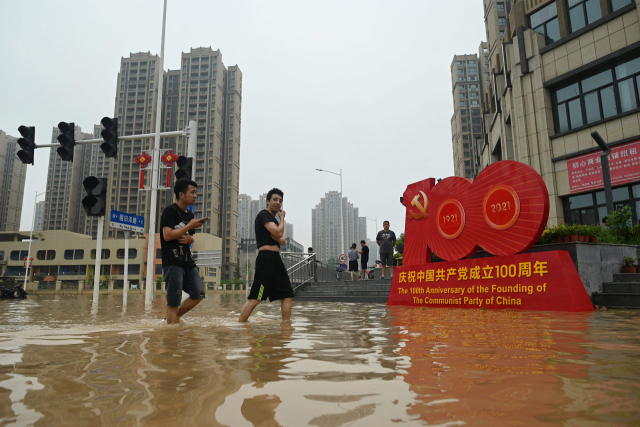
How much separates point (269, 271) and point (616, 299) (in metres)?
6.03

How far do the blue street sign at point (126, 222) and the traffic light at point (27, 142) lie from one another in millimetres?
2828

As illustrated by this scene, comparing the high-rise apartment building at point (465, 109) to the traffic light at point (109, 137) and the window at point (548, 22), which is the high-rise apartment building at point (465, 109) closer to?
the window at point (548, 22)

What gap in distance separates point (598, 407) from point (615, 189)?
18.2 m

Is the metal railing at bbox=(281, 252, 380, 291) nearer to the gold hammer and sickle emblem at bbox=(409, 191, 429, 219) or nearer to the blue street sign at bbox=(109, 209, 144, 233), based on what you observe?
the blue street sign at bbox=(109, 209, 144, 233)

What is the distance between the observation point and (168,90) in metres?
100

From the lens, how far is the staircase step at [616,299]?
21.0 ft

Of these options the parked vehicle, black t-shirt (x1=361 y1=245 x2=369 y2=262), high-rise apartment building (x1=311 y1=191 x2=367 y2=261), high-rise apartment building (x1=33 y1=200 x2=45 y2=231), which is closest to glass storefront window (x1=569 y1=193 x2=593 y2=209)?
black t-shirt (x1=361 y1=245 x2=369 y2=262)

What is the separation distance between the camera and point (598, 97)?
15.9 metres

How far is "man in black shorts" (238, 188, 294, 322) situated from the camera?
470 centimetres

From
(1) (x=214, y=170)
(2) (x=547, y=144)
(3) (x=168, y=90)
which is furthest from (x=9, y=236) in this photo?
(2) (x=547, y=144)

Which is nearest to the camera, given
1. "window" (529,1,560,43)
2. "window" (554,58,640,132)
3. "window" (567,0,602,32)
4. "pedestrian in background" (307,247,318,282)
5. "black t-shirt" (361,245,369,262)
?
"window" (554,58,640,132)

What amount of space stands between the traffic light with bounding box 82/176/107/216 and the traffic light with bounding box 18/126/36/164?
3.58 m

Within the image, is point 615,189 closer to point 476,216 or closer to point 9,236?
point 476,216

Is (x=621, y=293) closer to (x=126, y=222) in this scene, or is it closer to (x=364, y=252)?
(x=364, y=252)
